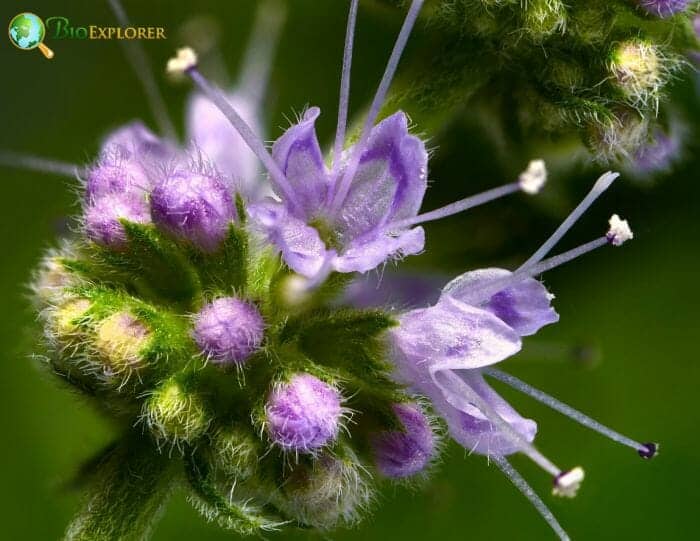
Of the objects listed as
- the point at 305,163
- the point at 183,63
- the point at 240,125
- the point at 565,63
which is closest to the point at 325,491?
the point at 305,163

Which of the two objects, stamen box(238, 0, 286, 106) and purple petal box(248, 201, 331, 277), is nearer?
purple petal box(248, 201, 331, 277)

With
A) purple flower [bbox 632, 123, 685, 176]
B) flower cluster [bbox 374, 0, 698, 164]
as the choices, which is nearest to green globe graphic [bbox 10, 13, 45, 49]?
flower cluster [bbox 374, 0, 698, 164]

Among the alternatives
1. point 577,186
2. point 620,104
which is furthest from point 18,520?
point 620,104

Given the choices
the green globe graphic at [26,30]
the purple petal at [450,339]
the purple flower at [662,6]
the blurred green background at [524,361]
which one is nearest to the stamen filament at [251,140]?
the purple petal at [450,339]

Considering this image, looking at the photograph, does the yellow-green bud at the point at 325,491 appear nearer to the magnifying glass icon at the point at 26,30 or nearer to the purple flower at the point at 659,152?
the purple flower at the point at 659,152

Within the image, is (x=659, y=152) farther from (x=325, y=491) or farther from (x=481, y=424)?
(x=325, y=491)

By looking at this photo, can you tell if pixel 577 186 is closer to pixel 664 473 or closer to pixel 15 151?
pixel 664 473

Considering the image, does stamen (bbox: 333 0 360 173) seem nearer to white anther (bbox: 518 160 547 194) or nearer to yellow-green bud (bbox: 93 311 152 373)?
white anther (bbox: 518 160 547 194)
